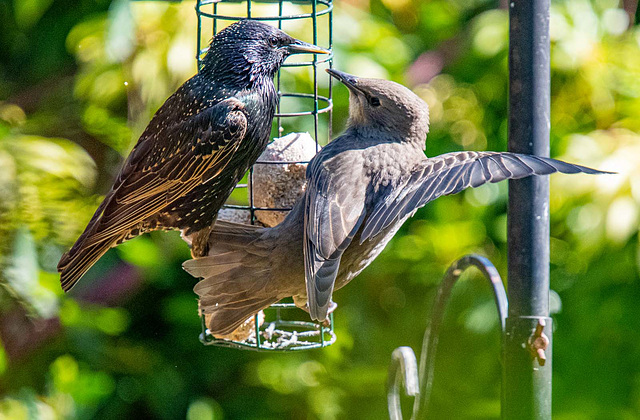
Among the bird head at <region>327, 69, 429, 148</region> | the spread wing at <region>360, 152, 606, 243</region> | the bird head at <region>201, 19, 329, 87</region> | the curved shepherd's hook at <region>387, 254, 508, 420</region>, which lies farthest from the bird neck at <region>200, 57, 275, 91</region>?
the curved shepherd's hook at <region>387, 254, 508, 420</region>

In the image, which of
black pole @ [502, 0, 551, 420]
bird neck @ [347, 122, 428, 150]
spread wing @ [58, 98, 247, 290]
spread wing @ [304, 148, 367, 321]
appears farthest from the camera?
bird neck @ [347, 122, 428, 150]

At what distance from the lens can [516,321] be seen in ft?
6.51

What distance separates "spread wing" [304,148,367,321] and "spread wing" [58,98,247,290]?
31cm

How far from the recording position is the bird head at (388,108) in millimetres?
2584

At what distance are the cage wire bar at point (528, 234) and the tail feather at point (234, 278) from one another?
2.85 feet

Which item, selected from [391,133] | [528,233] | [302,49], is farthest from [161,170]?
[528,233]

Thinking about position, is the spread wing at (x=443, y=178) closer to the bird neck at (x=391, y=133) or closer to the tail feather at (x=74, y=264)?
the bird neck at (x=391, y=133)

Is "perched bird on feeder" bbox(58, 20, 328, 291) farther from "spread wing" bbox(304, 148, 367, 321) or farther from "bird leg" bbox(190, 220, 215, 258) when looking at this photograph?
"spread wing" bbox(304, 148, 367, 321)

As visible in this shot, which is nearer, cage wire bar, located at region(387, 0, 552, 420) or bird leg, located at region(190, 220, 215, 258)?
cage wire bar, located at region(387, 0, 552, 420)

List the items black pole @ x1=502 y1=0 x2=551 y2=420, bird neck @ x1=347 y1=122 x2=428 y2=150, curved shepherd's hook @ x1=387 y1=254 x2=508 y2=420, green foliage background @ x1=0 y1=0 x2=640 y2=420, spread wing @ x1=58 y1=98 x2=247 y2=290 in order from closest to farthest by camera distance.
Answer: black pole @ x1=502 y1=0 x2=551 y2=420, curved shepherd's hook @ x1=387 y1=254 x2=508 y2=420, spread wing @ x1=58 y1=98 x2=247 y2=290, bird neck @ x1=347 y1=122 x2=428 y2=150, green foliage background @ x1=0 y1=0 x2=640 y2=420

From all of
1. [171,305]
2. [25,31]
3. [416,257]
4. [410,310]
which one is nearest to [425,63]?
[416,257]

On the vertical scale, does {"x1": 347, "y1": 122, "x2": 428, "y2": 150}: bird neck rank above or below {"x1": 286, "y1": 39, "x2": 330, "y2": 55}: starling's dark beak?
below

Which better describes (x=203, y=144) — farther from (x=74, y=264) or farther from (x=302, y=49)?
(x=74, y=264)

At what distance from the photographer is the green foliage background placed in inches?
161
